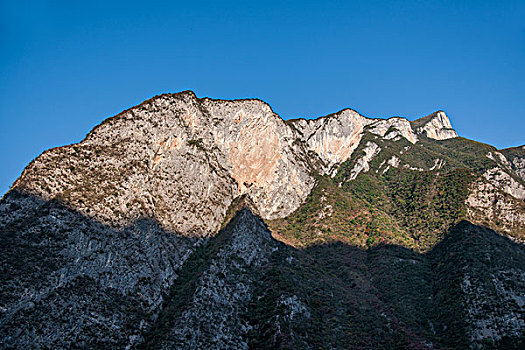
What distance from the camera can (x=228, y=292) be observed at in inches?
2227

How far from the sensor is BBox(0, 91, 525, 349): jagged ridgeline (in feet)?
155

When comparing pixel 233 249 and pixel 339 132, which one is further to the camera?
pixel 339 132

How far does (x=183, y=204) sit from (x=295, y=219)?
30.8 meters

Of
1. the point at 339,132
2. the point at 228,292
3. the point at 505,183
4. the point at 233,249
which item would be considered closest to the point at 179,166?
the point at 233,249

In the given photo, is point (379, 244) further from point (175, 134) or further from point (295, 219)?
point (175, 134)

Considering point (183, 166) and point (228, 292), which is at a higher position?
point (183, 166)

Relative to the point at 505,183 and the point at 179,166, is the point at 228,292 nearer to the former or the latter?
the point at 179,166

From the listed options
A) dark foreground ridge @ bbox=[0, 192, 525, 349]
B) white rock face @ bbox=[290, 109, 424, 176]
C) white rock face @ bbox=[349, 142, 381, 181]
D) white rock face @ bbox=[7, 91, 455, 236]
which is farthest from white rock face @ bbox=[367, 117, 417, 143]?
dark foreground ridge @ bbox=[0, 192, 525, 349]

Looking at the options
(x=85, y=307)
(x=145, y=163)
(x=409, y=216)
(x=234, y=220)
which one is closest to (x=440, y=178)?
(x=409, y=216)

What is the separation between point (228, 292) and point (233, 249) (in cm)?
912

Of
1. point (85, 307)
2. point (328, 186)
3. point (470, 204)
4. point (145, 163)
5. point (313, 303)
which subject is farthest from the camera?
point (328, 186)

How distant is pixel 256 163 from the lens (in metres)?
92.2

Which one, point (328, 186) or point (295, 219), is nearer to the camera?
point (295, 219)

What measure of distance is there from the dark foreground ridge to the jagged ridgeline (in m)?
0.22
